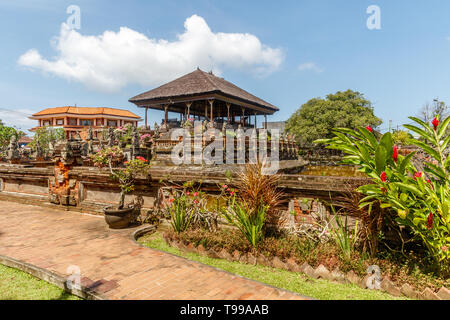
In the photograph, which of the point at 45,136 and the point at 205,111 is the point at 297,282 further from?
the point at 45,136

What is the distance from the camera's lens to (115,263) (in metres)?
4.30

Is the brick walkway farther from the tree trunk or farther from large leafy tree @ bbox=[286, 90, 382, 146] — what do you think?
large leafy tree @ bbox=[286, 90, 382, 146]

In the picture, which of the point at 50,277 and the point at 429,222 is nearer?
the point at 429,222

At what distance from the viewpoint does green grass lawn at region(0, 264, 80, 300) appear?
336cm

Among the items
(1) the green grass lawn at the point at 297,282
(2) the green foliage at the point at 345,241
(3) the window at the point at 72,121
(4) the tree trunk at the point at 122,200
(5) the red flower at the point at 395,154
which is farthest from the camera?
(3) the window at the point at 72,121

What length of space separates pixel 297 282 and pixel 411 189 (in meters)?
1.88

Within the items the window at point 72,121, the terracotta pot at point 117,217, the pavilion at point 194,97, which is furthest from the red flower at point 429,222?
the window at point 72,121

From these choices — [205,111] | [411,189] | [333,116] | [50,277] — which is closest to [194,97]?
[205,111]

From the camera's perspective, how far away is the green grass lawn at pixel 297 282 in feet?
10.8

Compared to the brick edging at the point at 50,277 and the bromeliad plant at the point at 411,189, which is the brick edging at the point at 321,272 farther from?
the brick edging at the point at 50,277

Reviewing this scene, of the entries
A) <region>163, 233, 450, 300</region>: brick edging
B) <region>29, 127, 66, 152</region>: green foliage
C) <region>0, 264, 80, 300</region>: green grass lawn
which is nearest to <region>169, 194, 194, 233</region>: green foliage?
<region>163, 233, 450, 300</region>: brick edging

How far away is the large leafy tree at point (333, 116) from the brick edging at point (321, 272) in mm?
27182
